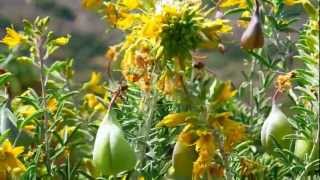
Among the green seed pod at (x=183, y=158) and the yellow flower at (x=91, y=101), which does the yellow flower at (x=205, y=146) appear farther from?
the yellow flower at (x=91, y=101)

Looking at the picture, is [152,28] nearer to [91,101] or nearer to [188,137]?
[188,137]

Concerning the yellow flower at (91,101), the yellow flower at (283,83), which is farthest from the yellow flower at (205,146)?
the yellow flower at (91,101)

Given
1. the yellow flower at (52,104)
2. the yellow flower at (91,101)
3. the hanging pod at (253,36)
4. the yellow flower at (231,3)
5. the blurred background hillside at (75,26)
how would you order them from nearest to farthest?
1. the hanging pod at (253,36)
2. the yellow flower at (231,3)
3. the yellow flower at (52,104)
4. the yellow flower at (91,101)
5. the blurred background hillside at (75,26)

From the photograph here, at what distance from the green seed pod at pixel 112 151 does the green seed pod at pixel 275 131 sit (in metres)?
0.23

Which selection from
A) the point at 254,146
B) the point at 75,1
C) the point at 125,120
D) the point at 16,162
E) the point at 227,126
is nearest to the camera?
the point at 227,126

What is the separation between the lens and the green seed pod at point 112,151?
49.3 inches

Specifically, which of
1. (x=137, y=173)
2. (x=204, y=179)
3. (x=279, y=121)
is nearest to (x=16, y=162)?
(x=137, y=173)

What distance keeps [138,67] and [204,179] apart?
0.66ft

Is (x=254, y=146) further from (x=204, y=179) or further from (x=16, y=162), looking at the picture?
(x=16, y=162)

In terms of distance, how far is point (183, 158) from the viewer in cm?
126

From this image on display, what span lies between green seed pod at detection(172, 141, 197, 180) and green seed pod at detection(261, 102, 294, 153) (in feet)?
0.51

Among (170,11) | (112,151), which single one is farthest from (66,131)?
(170,11)

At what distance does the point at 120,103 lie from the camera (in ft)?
4.96

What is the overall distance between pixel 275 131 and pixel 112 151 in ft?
0.92
